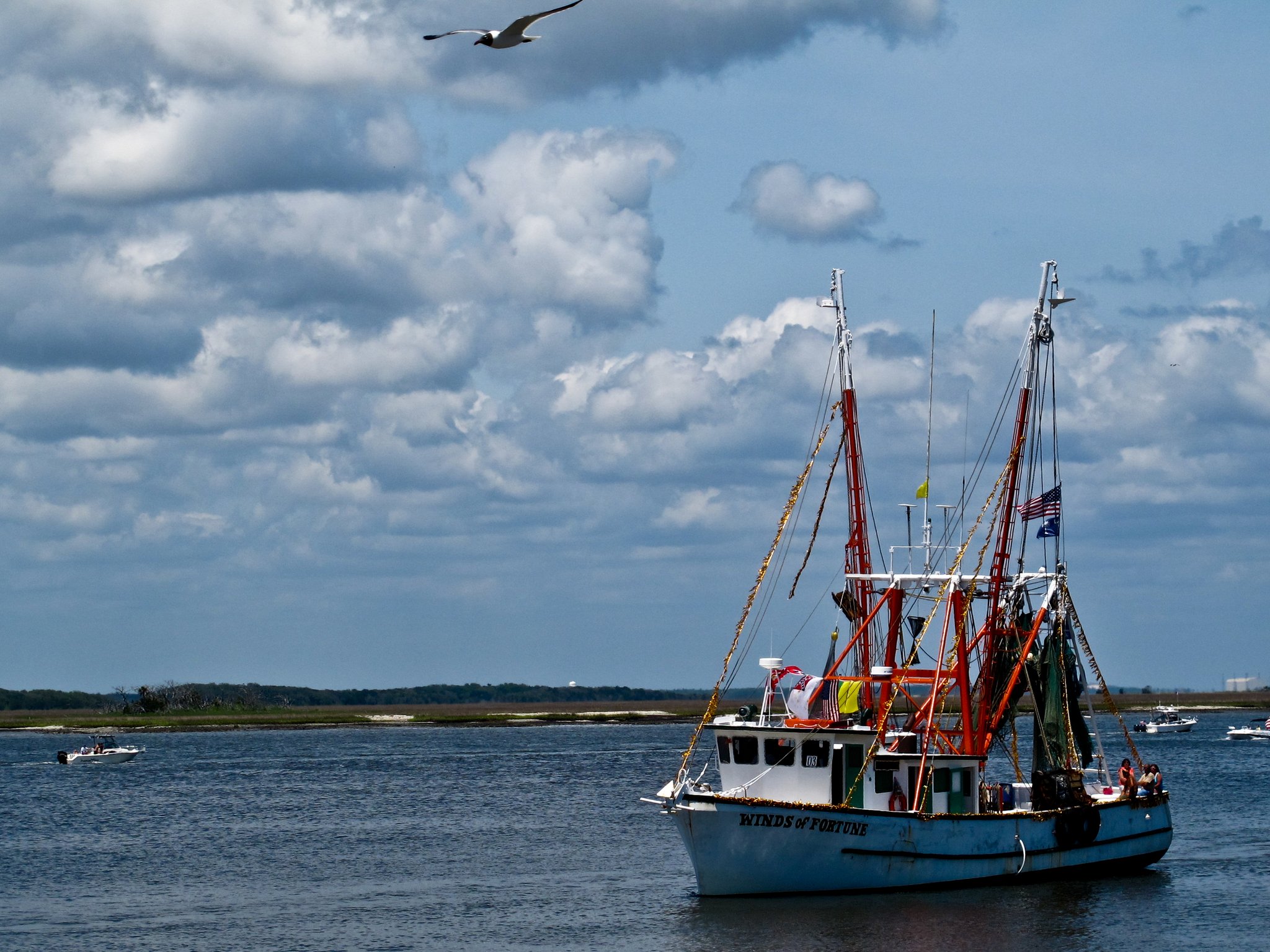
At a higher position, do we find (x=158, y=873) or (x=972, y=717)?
(x=972, y=717)

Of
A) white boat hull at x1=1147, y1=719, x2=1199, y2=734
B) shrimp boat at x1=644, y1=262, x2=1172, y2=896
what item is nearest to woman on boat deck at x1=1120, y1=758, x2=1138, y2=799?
shrimp boat at x1=644, y1=262, x2=1172, y2=896

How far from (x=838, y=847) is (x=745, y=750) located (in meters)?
3.98

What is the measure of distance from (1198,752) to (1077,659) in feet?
254

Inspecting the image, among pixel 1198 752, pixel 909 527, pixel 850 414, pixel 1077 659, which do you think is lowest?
pixel 1198 752

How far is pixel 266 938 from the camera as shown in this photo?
4397cm

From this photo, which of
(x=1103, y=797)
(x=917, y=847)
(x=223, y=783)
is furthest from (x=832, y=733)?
(x=223, y=783)

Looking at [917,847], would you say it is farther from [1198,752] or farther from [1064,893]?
[1198,752]

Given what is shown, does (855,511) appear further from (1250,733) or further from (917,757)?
(1250,733)

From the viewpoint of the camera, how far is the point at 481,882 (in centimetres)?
5362

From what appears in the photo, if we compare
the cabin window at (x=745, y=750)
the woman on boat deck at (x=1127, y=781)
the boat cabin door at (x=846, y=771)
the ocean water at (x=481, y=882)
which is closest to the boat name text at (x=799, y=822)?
the boat cabin door at (x=846, y=771)

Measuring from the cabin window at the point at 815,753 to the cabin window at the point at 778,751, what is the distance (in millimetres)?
371

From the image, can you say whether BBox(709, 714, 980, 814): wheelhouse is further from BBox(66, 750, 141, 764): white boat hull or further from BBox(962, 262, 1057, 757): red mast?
BBox(66, 750, 141, 764): white boat hull

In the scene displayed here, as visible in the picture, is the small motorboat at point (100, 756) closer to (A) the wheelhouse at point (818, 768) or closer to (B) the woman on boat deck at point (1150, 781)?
(A) the wheelhouse at point (818, 768)

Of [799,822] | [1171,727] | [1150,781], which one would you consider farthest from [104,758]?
[1171,727]
